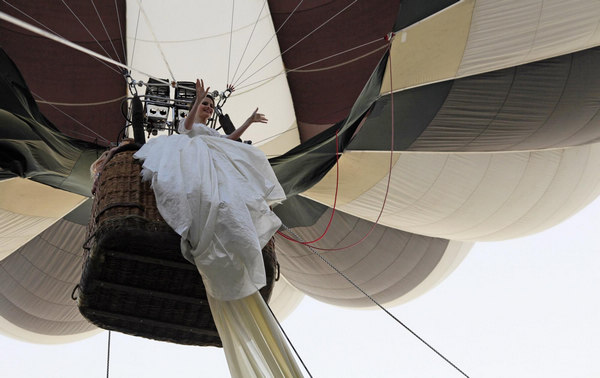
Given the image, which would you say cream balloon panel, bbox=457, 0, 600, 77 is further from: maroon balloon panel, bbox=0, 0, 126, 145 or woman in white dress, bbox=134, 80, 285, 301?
maroon balloon panel, bbox=0, 0, 126, 145

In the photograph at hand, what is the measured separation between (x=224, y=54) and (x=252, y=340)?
9.28 ft

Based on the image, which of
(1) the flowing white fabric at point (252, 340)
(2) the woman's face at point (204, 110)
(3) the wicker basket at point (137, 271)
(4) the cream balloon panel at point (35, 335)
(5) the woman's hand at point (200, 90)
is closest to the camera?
(1) the flowing white fabric at point (252, 340)

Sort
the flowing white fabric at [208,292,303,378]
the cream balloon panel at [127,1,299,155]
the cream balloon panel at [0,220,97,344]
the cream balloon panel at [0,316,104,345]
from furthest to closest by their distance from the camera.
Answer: the cream balloon panel at [127,1,299,155]
the cream balloon panel at [0,316,104,345]
the cream balloon panel at [0,220,97,344]
the flowing white fabric at [208,292,303,378]

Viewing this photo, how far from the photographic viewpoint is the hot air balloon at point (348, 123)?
2736mm

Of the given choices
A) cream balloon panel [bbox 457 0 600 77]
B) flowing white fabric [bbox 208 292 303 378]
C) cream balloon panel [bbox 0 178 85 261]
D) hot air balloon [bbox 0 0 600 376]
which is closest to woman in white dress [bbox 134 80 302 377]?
flowing white fabric [bbox 208 292 303 378]

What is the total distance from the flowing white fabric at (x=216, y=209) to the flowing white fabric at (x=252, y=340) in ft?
0.20

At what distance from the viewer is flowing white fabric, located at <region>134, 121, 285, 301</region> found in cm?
179

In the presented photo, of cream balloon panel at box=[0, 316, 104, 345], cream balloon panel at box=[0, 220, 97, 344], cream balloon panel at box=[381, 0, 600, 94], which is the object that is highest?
cream balloon panel at box=[381, 0, 600, 94]

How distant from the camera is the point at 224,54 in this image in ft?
14.3

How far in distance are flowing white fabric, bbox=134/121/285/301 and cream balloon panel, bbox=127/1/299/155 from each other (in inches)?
89.9

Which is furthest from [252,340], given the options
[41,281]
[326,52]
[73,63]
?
[73,63]

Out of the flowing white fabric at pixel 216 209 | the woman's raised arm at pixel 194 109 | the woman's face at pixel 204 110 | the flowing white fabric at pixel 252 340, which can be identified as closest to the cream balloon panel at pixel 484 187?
the woman's face at pixel 204 110

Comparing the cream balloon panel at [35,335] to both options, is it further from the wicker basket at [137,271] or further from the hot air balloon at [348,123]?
the wicker basket at [137,271]

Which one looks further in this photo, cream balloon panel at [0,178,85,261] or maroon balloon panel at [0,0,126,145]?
maroon balloon panel at [0,0,126,145]
